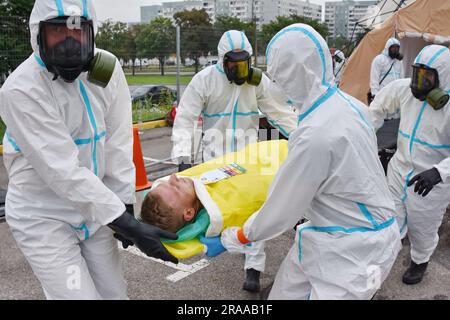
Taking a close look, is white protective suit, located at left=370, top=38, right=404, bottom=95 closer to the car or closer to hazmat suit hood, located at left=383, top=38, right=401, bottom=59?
hazmat suit hood, located at left=383, top=38, right=401, bottom=59

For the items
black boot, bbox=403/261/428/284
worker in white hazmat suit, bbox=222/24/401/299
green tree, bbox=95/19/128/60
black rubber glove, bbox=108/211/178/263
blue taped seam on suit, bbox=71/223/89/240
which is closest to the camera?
worker in white hazmat suit, bbox=222/24/401/299

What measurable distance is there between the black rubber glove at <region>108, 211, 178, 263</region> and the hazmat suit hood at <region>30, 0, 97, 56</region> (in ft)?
2.86

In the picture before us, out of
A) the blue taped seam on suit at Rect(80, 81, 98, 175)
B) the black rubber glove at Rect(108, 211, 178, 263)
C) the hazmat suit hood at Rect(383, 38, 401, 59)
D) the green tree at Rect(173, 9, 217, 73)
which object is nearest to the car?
the green tree at Rect(173, 9, 217, 73)

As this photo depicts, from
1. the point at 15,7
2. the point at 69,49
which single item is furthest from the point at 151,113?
the point at 69,49

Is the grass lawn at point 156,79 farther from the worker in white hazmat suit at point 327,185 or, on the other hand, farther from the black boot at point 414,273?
the worker in white hazmat suit at point 327,185

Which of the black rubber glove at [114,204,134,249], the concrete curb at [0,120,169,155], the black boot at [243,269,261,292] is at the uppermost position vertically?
the black rubber glove at [114,204,134,249]

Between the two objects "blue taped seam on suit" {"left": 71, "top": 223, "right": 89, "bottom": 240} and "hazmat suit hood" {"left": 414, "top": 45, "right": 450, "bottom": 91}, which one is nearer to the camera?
"blue taped seam on suit" {"left": 71, "top": 223, "right": 89, "bottom": 240}

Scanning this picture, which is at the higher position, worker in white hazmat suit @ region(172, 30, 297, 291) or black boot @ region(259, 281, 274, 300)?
worker in white hazmat suit @ region(172, 30, 297, 291)

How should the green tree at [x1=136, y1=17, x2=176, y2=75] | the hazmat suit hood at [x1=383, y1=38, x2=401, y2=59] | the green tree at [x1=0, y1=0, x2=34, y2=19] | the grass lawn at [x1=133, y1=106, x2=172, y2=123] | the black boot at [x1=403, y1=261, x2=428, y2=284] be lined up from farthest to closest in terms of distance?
the grass lawn at [x1=133, y1=106, x2=172, y2=123] < the green tree at [x1=136, y1=17, x2=176, y2=75] < the hazmat suit hood at [x1=383, y1=38, x2=401, y2=59] < the green tree at [x1=0, y1=0, x2=34, y2=19] < the black boot at [x1=403, y1=261, x2=428, y2=284]

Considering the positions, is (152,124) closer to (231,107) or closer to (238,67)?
(231,107)

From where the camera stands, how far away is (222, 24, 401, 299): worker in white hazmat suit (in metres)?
1.93

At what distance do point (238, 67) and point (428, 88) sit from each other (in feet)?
4.89

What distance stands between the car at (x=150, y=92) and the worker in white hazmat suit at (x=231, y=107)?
7922 millimetres

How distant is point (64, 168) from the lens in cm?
207
